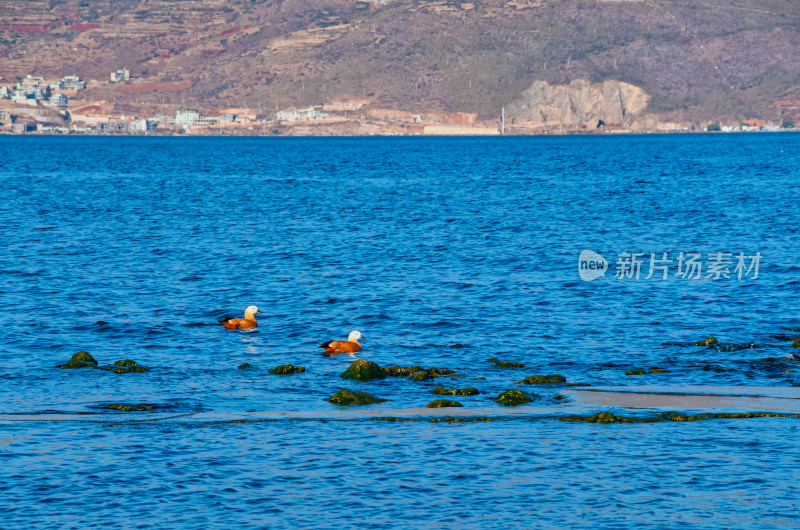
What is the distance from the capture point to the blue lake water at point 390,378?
1481 cm

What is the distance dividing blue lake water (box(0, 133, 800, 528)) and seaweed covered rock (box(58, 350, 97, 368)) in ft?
1.05

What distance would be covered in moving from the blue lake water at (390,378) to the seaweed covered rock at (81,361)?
32cm

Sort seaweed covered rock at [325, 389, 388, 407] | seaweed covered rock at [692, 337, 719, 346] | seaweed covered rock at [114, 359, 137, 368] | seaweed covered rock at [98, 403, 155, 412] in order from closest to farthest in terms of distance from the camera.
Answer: seaweed covered rock at [98, 403, 155, 412]
seaweed covered rock at [325, 389, 388, 407]
seaweed covered rock at [114, 359, 137, 368]
seaweed covered rock at [692, 337, 719, 346]

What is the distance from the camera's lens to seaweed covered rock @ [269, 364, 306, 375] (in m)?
24.1

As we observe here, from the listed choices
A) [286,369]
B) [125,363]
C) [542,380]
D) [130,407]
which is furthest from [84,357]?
[542,380]

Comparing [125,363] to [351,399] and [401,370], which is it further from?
[401,370]

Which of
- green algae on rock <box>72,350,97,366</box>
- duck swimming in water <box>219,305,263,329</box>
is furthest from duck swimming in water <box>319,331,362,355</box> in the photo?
green algae on rock <box>72,350,97,366</box>

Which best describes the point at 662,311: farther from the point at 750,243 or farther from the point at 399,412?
the point at 750,243

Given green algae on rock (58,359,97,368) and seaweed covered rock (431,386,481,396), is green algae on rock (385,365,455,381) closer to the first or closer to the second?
seaweed covered rock (431,386,481,396)

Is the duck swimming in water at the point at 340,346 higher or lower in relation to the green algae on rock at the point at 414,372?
higher

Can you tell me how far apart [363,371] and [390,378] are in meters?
0.75

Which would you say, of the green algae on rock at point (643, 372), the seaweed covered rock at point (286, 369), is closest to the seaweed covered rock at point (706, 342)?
the green algae on rock at point (643, 372)

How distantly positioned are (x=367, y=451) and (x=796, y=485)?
292 inches

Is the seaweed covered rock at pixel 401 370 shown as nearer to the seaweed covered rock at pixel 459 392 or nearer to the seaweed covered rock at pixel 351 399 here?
the seaweed covered rock at pixel 459 392
